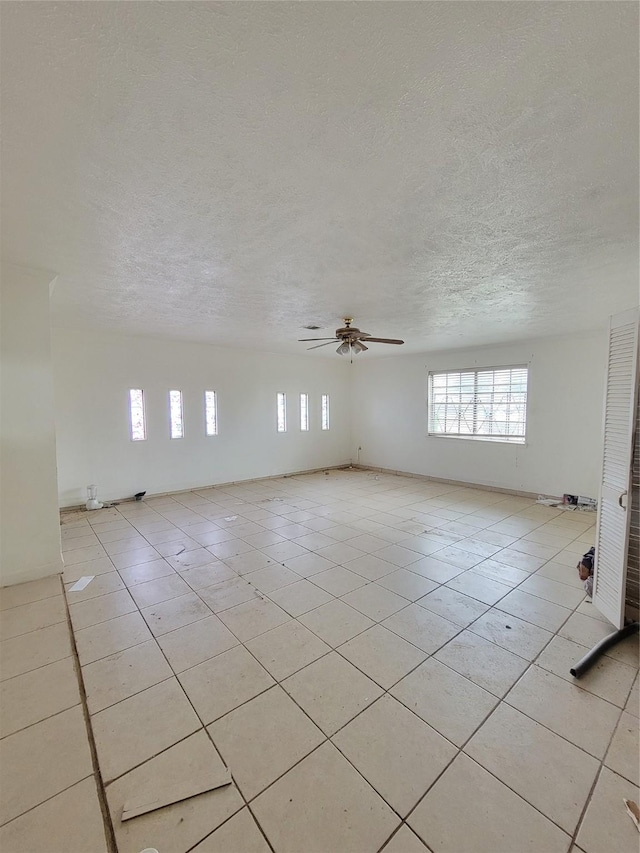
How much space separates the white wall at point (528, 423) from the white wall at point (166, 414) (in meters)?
1.39

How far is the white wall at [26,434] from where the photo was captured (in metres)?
2.79

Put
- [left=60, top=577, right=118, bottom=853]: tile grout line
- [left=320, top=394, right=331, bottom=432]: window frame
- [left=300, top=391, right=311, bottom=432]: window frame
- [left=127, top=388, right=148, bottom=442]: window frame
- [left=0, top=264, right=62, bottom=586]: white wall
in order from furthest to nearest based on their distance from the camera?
[left=320, top=394, right=331, bottom=432]: window frame
[left=300, top=391, right=311, bottom=432]: window frame
[left=127, top=388, right=148, bottom=442]: window frame
[left=0, top=264, right=62, bottom=586]: white wall
[left=60, top=577, right=118, bottom=853]: tile grout line

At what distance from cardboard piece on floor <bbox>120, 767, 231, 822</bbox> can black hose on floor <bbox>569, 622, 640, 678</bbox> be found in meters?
→ 1.88

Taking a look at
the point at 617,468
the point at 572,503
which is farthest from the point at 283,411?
the point at 617,468

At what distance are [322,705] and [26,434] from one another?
300 cm

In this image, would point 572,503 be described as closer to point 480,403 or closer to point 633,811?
point 480,403

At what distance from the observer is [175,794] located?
52.2 inches

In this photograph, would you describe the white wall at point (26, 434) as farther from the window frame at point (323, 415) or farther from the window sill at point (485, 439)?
the window sill at point (485, 439)

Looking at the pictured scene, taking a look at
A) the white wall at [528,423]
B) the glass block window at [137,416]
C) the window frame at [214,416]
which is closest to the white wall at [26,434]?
the glass block window at [137,416]

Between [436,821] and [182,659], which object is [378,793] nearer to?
[436,821]

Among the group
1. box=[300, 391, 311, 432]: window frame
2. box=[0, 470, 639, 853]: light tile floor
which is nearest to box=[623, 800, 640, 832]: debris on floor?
box=[0, 470, 639, 853]: light tile floor

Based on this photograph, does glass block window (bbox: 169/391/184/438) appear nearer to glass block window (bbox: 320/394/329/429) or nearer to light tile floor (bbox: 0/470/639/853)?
light tile floor (bbox: 0/470/639/853)

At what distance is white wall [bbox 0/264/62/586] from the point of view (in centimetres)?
279

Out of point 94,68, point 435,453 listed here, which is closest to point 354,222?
point 94,68
